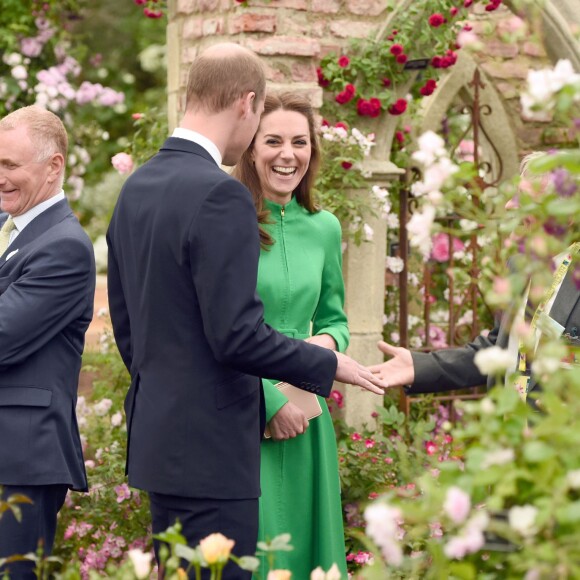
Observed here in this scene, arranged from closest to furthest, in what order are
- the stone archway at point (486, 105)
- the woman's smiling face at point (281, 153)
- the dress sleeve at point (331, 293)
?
the woman's smiling face at point (281, 153)
the dress sleeve at point (331, 293)
the stone archway at point (486, 105)

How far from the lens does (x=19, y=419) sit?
2.88 m

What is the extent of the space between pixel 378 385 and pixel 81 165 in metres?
5.90

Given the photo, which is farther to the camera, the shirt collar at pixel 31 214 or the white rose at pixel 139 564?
the shirt collar at pixel 31 214

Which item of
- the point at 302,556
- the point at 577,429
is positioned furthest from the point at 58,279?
the point at 577,429

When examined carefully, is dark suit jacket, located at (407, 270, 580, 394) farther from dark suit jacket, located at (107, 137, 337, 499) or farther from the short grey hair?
the short grey hair

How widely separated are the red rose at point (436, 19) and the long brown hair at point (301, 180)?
5.78ft

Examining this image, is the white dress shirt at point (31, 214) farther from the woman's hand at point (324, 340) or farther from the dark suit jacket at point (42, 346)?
the woman's hand at point (324, 340)

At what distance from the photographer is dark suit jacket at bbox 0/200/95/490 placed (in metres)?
2.83

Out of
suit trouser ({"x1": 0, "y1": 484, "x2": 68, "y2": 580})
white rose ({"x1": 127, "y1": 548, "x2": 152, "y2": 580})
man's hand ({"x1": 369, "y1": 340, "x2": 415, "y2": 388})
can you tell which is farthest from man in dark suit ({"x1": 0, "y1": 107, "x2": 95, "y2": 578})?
white rose ({"x1": 127, "y1": 548, "x2": 152, "y2": 580})

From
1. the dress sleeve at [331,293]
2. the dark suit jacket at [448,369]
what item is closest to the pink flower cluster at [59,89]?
the dress sleeve at [331,293]

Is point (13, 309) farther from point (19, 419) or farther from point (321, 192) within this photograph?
point (321, 192)

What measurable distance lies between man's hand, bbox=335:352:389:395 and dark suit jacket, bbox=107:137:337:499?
49 mm

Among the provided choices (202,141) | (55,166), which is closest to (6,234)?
(55,166)

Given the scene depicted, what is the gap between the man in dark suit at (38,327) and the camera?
9.31 ft
